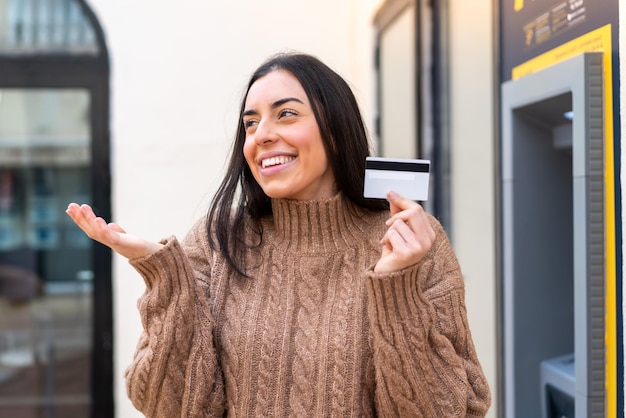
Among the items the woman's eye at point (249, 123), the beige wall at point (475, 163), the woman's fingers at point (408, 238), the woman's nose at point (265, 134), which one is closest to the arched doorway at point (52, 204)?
the beige wall at point (475, 163)

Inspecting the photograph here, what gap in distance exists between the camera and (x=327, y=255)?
71.6 inches

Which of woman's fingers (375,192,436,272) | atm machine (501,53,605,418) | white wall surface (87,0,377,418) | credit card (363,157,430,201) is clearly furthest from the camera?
white wall surface (87,0,377,418)

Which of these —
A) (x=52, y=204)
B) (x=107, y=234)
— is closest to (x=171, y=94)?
(x=52, y=204)

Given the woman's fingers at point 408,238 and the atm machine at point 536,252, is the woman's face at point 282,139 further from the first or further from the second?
the atm machine at point 536,252

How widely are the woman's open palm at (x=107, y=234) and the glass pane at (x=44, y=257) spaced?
341 centimetres

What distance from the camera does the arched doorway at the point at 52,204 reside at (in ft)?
16.0

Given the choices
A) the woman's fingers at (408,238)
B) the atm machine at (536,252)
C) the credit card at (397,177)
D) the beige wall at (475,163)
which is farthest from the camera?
the beige wall at (475,163)

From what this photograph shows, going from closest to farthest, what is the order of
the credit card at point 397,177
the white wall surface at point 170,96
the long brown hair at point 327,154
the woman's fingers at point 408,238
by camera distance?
the woman's fingers at point 408,238
the credit card at point 397,177
the long brown hair at point 327,154
the white wall surface at point 170,96

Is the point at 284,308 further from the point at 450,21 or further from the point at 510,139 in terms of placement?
the point at 450,21

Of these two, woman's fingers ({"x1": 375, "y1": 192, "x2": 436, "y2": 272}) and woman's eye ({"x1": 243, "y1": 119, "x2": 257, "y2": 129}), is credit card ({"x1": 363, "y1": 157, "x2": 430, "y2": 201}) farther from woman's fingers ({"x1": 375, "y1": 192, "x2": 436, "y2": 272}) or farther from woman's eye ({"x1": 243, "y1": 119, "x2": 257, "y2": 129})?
woman's eye ({"x1": 243, "y1": 119, "x2": 257, "y2": 129})

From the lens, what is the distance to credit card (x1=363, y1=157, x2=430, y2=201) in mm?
1648

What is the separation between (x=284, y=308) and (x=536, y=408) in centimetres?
109

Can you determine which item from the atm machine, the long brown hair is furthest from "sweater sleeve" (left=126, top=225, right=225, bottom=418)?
the atm machine

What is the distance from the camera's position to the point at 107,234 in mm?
1600
